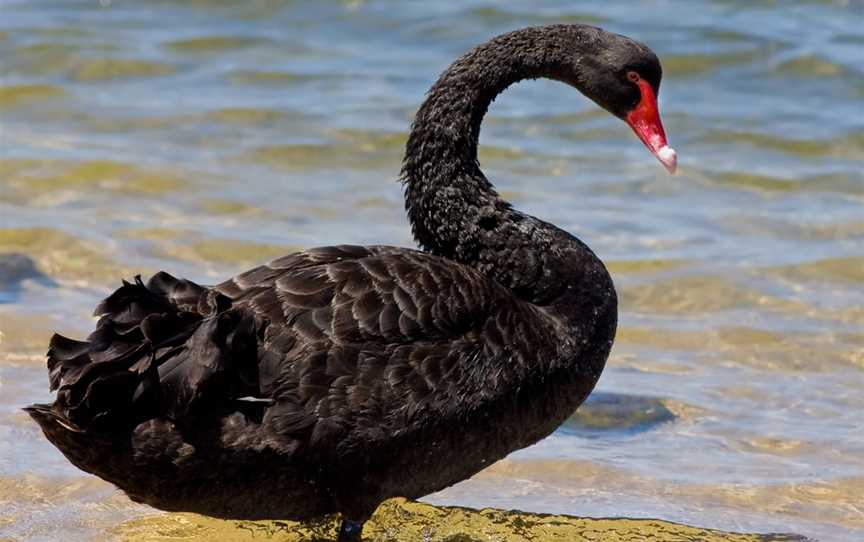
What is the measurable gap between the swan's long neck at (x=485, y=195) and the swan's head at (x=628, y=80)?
10 cm

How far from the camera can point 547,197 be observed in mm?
9445

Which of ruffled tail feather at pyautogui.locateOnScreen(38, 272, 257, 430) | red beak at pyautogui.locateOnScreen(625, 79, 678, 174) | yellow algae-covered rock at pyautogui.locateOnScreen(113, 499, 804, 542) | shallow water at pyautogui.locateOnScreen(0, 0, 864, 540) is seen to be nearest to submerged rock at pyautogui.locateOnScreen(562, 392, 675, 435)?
shallow water at pyautogui.locateOnScreen(0, 0, 864, 540)

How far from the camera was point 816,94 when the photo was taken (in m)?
11.5

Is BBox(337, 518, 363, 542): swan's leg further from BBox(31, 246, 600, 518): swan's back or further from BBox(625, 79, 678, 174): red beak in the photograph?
BBox(625, 79, 678, 174): red beak

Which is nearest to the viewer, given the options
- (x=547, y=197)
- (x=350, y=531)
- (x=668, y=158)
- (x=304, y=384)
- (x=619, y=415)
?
(x=304, y=384)

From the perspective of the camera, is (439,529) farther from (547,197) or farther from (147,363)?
(547,197)

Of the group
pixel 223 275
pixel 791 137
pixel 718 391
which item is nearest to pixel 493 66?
pixel 718 391

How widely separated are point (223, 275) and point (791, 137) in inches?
193

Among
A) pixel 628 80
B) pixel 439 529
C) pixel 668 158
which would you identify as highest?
pixel 628 80

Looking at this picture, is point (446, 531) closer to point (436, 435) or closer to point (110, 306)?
point (436, 435)

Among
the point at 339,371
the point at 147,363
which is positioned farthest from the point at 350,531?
the point at 147,363

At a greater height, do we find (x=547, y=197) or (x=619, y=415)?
(x=547, y=197)

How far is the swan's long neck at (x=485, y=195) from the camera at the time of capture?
202 inches

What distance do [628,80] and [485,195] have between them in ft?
2.24
